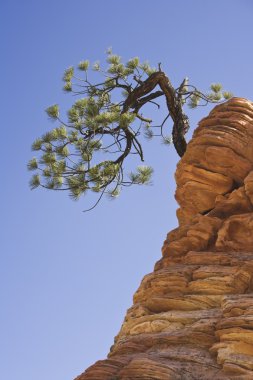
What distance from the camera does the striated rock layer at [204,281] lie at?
29.7 ft

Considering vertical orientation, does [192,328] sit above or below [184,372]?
above

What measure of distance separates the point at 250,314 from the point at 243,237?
345cm

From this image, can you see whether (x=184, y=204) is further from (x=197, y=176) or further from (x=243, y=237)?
(x=243, y=237)

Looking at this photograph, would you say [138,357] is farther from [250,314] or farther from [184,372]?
[250,314]

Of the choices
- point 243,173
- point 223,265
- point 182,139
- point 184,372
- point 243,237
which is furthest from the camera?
point 182,139

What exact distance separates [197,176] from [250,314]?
6.18 meters

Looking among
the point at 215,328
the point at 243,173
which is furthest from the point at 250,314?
the point at 243,173

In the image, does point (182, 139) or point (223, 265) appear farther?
point (182, 139)

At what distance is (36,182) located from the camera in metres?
17.3

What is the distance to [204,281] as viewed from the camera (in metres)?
11.4

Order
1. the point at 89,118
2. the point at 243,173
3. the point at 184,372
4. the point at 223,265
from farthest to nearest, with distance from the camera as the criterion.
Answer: the point at 89,118 < the point at 243,173 < the point at 223,265 < the point at 184,372

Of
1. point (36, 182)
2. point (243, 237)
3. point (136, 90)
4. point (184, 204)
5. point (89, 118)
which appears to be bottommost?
point (243, 237)

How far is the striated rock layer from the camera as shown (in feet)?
29.7

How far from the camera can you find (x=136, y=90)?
762 inches
